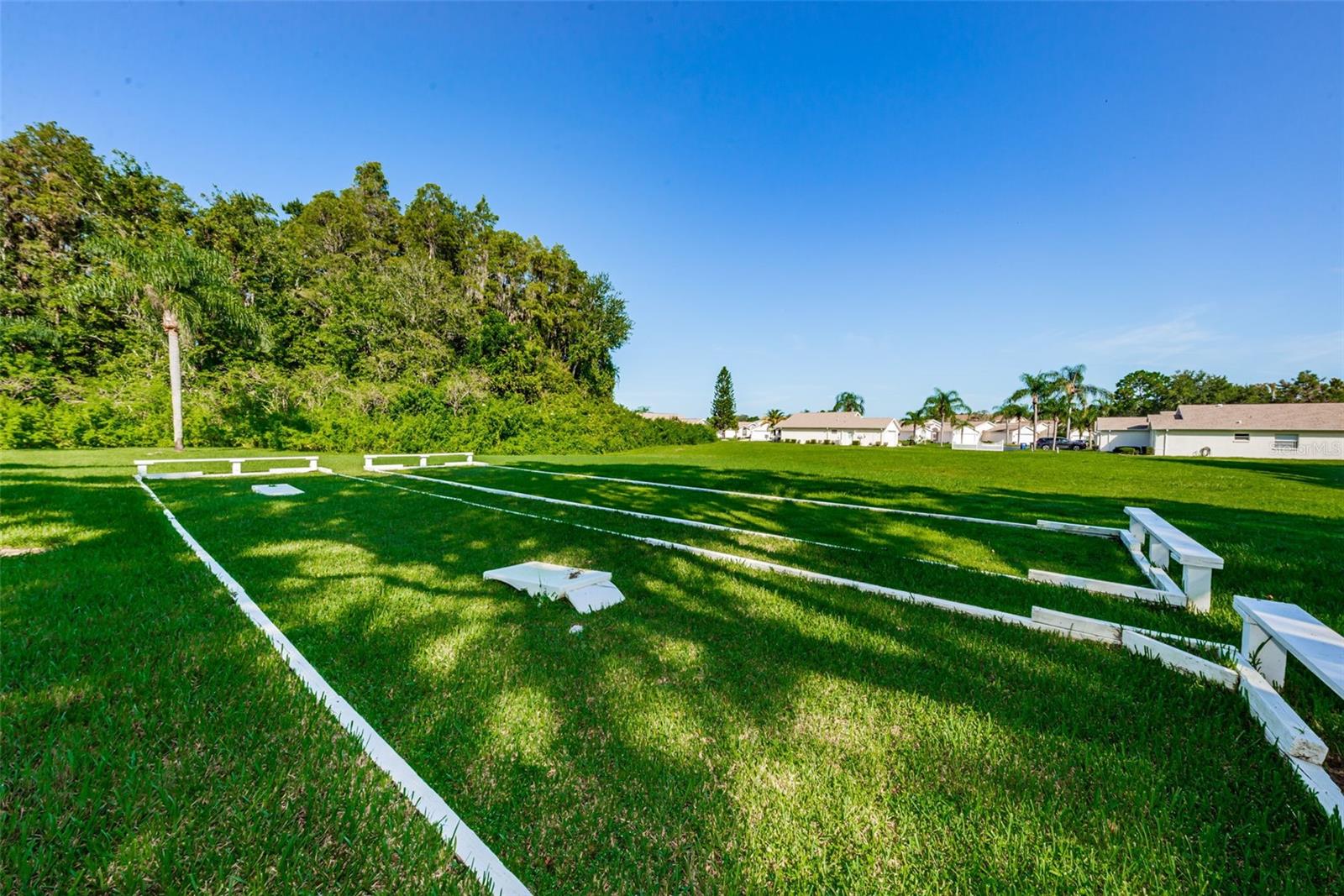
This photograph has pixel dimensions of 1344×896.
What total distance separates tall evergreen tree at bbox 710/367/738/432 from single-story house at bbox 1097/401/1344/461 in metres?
49.9

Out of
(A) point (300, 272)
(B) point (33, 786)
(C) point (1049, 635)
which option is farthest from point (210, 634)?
(A) point (300, 272)

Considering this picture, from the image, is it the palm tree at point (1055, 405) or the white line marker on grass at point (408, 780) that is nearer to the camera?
the white line marker on grass at point (408, 780)

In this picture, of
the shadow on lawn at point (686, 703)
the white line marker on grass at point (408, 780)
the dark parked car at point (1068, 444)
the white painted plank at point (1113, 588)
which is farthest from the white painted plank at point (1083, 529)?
the dark parked car at point (1068, 444)

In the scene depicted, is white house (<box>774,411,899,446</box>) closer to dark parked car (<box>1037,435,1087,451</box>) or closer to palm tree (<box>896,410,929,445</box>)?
palm tree (<box>896,410,929,445</box>)

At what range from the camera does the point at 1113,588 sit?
3596 mm

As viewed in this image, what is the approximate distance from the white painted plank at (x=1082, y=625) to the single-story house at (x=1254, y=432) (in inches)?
2156

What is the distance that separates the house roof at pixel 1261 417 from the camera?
36.8 metres

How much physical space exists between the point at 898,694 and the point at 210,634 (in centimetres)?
359

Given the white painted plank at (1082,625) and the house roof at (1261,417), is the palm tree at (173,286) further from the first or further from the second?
the house roof at (1261,417)

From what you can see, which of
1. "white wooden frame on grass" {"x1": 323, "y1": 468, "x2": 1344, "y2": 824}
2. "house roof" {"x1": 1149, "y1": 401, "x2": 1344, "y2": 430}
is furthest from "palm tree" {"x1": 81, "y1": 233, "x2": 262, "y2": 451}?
"house roof" {"x1": 1149, "y1": 401, "x2": 1344, "y2": 430}

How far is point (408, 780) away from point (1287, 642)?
3295 millimetres

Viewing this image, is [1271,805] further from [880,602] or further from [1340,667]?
[880,602]

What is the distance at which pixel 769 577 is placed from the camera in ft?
13.2

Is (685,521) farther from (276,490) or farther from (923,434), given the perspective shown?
(923,434)
